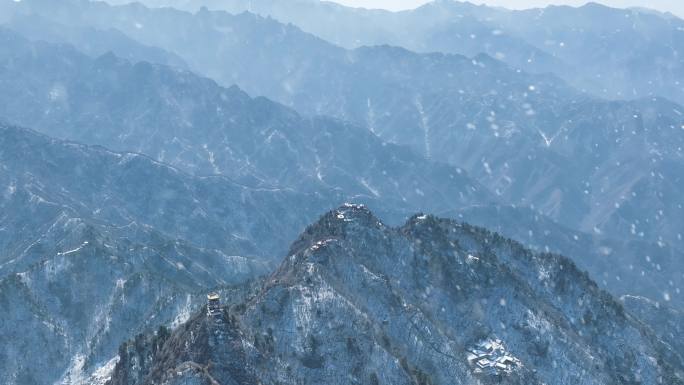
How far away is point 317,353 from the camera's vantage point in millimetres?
164625

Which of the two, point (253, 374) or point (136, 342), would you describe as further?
point (136, 342)

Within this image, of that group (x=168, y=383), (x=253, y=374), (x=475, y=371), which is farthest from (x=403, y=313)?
(x=168, y=383)

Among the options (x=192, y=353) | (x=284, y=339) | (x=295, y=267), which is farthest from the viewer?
(x=295, y=267)

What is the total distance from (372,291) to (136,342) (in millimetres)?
55094

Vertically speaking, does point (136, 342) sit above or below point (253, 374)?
below

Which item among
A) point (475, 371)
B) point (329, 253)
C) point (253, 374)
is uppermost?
point (253, 374)

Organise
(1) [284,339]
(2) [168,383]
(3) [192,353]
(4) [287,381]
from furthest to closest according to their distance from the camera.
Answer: (1) [284,339]
(4) [287,381]
(3) [192,353]
(2) [168,383]

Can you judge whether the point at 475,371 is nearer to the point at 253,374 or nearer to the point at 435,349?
the point at 435,349

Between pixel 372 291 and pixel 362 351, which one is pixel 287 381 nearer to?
pixel 362 351

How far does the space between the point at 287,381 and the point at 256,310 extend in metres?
18.6

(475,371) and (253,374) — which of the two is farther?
(475,371)

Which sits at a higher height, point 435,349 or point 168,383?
point 168,383

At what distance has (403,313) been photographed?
189500mm

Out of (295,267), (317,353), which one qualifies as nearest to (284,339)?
(317,353)
